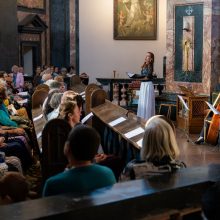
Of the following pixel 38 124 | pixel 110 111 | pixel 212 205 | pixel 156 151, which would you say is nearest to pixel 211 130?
pixel 110 111

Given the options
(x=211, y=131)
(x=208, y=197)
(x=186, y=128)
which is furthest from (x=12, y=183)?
(x=186, y=128)

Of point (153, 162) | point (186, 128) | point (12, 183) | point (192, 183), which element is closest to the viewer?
point (192, 183)

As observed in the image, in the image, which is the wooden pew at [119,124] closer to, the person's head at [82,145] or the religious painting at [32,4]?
the person's head at [82,145]

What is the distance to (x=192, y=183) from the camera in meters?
3.05

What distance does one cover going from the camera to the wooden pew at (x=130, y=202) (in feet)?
8.35

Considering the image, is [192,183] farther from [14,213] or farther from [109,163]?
[109,163]

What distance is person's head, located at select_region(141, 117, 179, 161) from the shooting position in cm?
411

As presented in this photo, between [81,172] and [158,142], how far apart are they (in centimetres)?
82

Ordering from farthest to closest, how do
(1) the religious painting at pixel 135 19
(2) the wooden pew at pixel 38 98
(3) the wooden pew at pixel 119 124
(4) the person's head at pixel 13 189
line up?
(1) the religious painting at pixel 135 19
(2) the wooden pew at pixel 38 98
(3) the wooden pew at pixel 119 124
(4) the person's head at pixel 13 189

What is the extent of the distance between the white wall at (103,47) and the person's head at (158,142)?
18.5 metres

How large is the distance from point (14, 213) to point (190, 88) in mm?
13209

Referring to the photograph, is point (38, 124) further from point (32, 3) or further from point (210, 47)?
point (32, 3)

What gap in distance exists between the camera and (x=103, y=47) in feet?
75.9

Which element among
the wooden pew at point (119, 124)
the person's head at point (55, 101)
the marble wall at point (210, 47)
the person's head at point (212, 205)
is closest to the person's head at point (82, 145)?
the person's head at point (212, 205)
